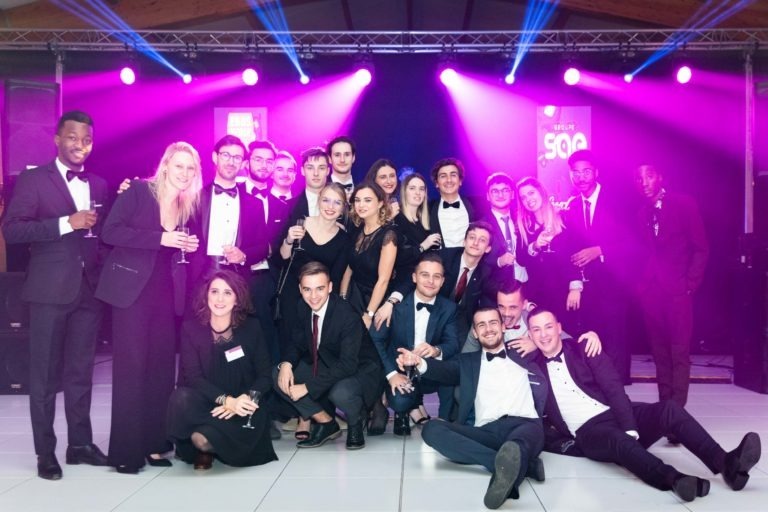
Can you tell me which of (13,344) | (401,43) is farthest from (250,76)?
(13,344)

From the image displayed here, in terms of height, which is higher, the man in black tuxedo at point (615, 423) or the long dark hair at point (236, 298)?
the long dark hair at point (236, 298)

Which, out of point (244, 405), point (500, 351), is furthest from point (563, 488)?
point (244, 405)

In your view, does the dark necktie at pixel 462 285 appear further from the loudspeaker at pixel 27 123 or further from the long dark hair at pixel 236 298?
the loudspeaker at pixel 27 123

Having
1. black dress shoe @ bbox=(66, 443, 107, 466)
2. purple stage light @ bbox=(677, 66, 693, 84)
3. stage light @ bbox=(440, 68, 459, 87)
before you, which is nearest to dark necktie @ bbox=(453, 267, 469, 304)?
black dress shoe @ bbox=(66, 443, 107, 466)

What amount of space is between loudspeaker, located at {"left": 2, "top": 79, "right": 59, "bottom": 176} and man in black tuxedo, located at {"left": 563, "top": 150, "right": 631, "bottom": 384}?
4595 millimetres

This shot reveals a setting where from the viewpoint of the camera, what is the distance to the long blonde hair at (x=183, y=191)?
11.4ft

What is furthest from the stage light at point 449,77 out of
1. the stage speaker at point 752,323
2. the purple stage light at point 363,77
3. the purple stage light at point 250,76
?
the stage speaker at point 752,323

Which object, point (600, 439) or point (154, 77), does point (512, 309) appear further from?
point (154, 77)

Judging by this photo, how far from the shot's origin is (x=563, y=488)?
3.17 meters

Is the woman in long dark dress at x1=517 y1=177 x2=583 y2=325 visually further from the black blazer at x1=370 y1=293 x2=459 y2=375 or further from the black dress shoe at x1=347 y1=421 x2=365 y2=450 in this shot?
the black dress shoe at x1=347 y1=421 x2=365 y2=450

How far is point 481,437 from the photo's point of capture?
Answer: 11.2ft

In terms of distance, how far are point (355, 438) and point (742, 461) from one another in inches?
76.4

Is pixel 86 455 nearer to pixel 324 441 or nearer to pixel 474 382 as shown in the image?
pixel 324 441

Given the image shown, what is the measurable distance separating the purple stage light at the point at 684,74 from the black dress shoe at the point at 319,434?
17.0 feet
